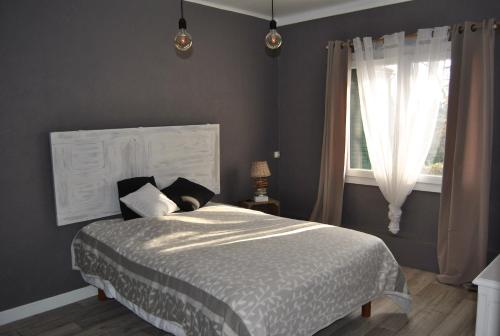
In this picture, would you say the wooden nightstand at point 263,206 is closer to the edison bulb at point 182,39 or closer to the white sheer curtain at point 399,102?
the white sheer curtain at point 399,102

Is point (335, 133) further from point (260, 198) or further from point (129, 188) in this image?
point (129, 188)

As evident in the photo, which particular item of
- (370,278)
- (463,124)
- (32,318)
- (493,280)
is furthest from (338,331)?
(32,318)

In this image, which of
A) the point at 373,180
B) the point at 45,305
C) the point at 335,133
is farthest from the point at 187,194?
the point at 373,180

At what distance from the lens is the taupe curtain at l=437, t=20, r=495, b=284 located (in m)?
3.62

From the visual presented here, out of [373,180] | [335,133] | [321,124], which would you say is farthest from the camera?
[321,124]

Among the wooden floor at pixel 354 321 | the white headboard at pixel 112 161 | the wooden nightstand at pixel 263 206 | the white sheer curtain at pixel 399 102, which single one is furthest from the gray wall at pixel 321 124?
the white headboard at pixel 112 161

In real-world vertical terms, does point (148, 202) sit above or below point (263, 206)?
above

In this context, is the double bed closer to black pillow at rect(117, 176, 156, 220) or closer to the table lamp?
black pillow at rect(117, 176, 156, 220)

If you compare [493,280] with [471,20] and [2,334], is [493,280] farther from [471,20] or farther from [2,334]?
[2,334]

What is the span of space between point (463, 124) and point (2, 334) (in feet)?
13.6

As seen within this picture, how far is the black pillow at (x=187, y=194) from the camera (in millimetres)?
3889

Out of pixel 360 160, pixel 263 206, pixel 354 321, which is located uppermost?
pixel 360 160

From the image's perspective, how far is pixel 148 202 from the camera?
11.8ft

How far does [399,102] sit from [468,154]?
0.83 m
